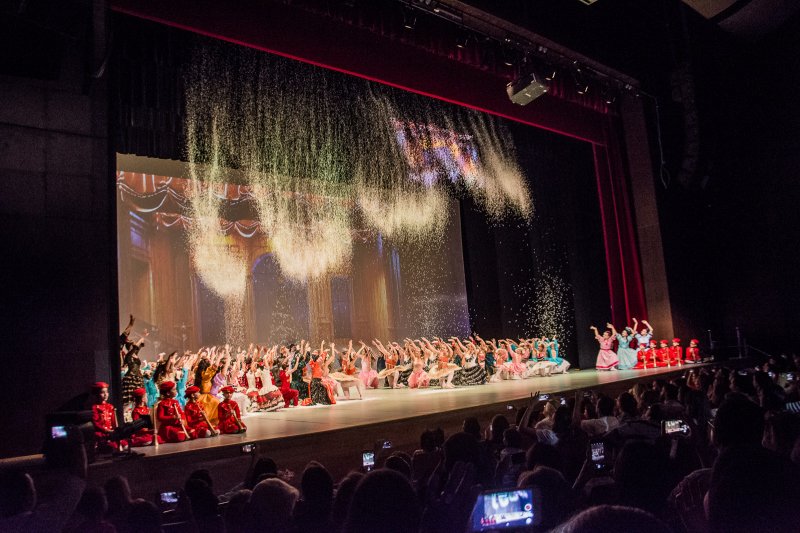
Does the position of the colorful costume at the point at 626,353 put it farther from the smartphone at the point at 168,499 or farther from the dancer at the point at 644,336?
the smartphone at the point at 168,499

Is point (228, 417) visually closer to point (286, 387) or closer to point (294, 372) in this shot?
point (286, 387)

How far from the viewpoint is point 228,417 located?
678cm

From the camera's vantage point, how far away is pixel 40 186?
630 cm

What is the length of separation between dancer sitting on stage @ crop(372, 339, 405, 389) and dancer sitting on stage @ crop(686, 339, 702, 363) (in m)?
5.69

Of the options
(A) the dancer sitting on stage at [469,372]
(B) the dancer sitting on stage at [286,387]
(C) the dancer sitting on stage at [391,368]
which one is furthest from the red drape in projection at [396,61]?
(C) the dancer sitting on stage at [391,368]

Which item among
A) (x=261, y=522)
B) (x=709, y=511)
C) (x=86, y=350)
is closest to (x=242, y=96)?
(x=86, y=350)

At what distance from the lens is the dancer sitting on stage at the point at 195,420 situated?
6559mm

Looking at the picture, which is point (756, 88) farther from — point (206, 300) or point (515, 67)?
point (206, 300)

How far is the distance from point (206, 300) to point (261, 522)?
10168mm

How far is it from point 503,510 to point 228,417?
223 inches

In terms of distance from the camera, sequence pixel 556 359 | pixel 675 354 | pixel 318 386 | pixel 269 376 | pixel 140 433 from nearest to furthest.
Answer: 1. pixel 140 433
2. pixel 269 376
3. pixel 318 386
4. pixel 675 354
5. pixel 556 359

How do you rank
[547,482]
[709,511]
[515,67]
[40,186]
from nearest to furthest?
[709,511] → [547,482] → [40,186] → [515,67]

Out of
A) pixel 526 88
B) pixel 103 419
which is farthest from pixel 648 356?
pixel 103 419

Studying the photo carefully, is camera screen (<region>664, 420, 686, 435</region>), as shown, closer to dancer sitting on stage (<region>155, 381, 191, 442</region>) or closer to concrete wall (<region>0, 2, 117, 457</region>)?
dancer sitting on stage (<region>155, 381, 191, 442</region>)
